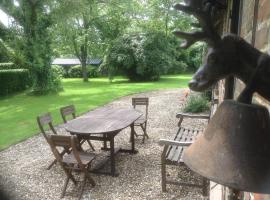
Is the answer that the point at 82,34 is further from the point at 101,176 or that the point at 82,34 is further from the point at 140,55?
the point at 101,176

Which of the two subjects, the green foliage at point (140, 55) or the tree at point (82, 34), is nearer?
the green foliage at point (140, 55)

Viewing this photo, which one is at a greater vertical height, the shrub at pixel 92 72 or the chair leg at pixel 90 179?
the shrub at pixel 92 72

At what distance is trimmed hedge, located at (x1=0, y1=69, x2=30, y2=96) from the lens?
17344 mm

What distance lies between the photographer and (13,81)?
18.5 metres

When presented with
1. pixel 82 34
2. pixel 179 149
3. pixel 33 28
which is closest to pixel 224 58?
pixel 179 149

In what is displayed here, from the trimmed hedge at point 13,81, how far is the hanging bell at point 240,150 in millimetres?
18406

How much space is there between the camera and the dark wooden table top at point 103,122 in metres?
5.19

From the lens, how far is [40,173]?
18.4ft

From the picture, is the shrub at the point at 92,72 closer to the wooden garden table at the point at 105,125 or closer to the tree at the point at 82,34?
the tree at the point at 82,34

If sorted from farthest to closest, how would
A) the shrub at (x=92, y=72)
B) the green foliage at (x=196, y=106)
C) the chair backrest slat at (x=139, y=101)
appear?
the shrub at (x=92, y=72), the green foliage at (x=196, y=106), the chair backrest slat at (x=139, y=101)

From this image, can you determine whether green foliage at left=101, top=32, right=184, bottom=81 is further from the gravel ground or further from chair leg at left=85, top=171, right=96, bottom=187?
chair leg at left=85, top=171, right=96, bottom=187

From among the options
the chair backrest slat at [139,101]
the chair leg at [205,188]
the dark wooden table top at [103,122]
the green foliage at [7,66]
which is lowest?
the chair leg at [205,188]

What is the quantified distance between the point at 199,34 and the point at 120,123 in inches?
197

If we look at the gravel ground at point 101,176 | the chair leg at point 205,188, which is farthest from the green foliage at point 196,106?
the chair leg at point 205,188
